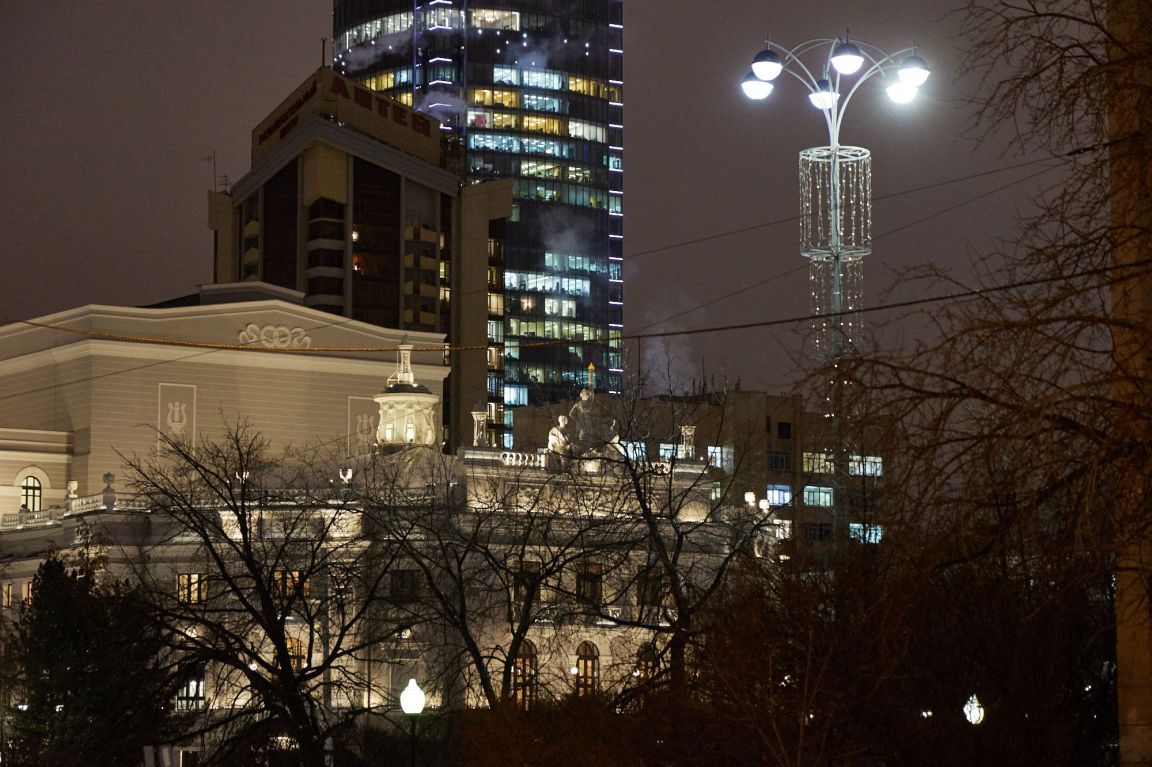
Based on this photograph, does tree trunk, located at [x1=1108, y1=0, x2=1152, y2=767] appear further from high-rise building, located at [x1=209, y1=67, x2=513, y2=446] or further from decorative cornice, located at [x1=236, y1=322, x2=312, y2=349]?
high-rise building, located at [x1=209, y1=67, x2=513, y2=446]

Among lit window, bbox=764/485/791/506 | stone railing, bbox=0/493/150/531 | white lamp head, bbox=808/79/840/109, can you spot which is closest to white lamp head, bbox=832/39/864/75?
white lamp head, bbox=808/79/840/109

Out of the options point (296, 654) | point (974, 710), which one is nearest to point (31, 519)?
point (296, 654)

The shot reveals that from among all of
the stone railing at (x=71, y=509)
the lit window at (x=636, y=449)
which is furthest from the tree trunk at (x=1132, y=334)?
the stone railing at (x=71, y=509)

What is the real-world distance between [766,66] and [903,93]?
2.31 metres

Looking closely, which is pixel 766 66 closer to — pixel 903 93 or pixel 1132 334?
pixel 903 93

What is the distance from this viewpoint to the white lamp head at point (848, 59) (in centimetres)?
2886

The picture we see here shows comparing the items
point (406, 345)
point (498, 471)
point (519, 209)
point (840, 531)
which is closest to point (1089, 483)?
point (840, 531)

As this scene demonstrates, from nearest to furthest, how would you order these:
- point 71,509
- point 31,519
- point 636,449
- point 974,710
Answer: point 974,710 < point 636,449 < point 71,509 < point 31,519

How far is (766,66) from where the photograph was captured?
28484mm

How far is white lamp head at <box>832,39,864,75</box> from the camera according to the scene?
28.9 m

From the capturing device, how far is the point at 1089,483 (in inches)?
418

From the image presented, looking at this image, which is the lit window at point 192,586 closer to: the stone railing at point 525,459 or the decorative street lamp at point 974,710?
the stone railing at point 525,459

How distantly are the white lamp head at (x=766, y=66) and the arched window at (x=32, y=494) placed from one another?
209 ft

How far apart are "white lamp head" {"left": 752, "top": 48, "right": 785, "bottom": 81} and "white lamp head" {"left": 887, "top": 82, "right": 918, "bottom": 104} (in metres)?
1.97
